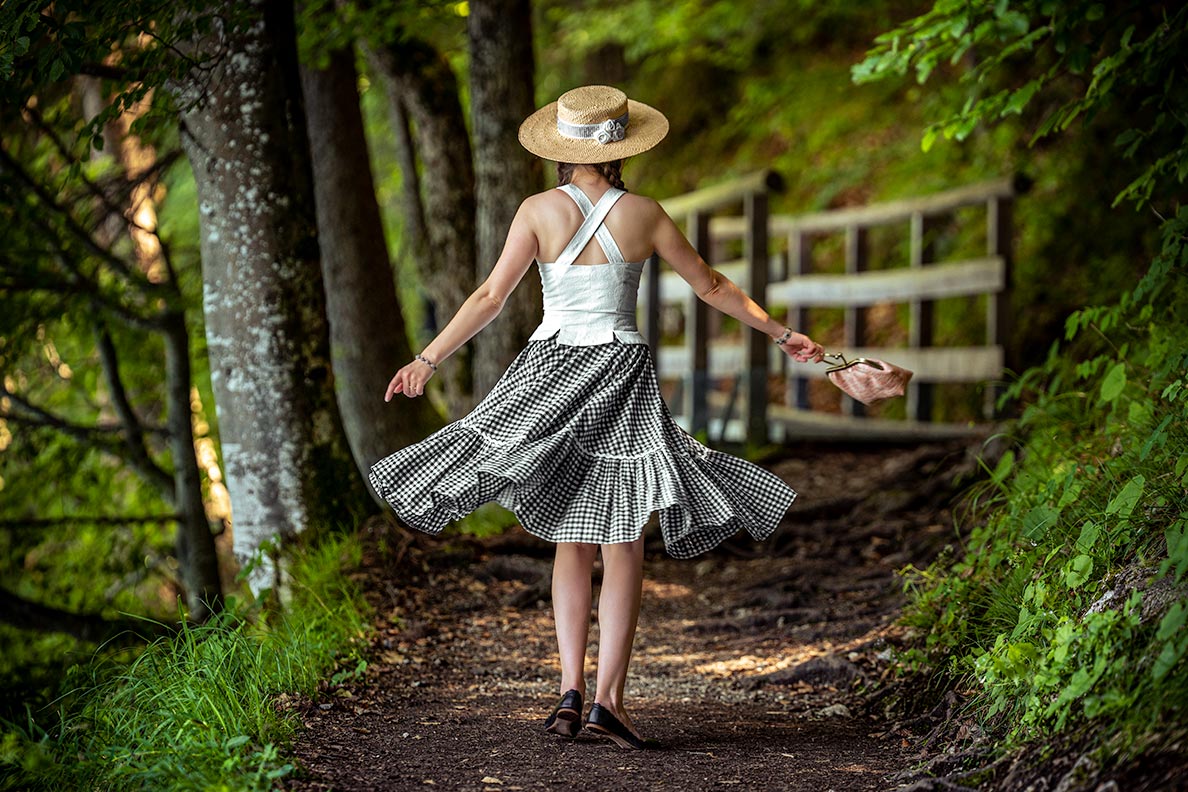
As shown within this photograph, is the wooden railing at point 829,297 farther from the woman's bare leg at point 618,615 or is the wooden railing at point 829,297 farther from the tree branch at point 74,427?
the woman's bare leg at point 618,615

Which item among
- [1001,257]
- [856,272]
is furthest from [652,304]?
[856,272]

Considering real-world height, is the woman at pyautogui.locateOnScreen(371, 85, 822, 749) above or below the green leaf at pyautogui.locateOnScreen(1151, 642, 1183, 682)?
above

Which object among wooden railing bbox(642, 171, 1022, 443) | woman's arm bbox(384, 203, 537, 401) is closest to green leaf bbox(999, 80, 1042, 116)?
woman's arm bbox(384, 203, 537, 401)

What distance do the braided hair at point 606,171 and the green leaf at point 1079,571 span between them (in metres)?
1.69

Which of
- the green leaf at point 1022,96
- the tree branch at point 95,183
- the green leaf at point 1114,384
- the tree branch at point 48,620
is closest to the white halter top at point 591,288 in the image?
the green leaf at point 1114,384

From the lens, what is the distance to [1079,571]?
3178 millimetres

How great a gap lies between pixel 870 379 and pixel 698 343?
523 cm

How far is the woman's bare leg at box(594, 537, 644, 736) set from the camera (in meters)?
3.28

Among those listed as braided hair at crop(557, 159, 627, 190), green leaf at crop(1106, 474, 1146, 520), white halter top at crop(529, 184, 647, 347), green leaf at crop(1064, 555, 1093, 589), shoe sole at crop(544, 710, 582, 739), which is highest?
braided hair at crop(557, 159, 627, 190)

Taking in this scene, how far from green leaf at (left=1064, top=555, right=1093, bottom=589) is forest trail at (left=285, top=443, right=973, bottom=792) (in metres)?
0.65

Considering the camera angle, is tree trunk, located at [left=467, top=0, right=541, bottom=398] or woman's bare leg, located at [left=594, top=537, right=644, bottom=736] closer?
woman's bare leg, located at [left=594, top=537, right=644, bottom=736]

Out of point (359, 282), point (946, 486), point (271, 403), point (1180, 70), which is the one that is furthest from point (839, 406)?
point (271, 403)

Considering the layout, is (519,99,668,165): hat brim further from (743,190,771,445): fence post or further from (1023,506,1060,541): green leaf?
(743,190,771,445): fence post

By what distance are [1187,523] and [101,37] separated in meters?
3.67
